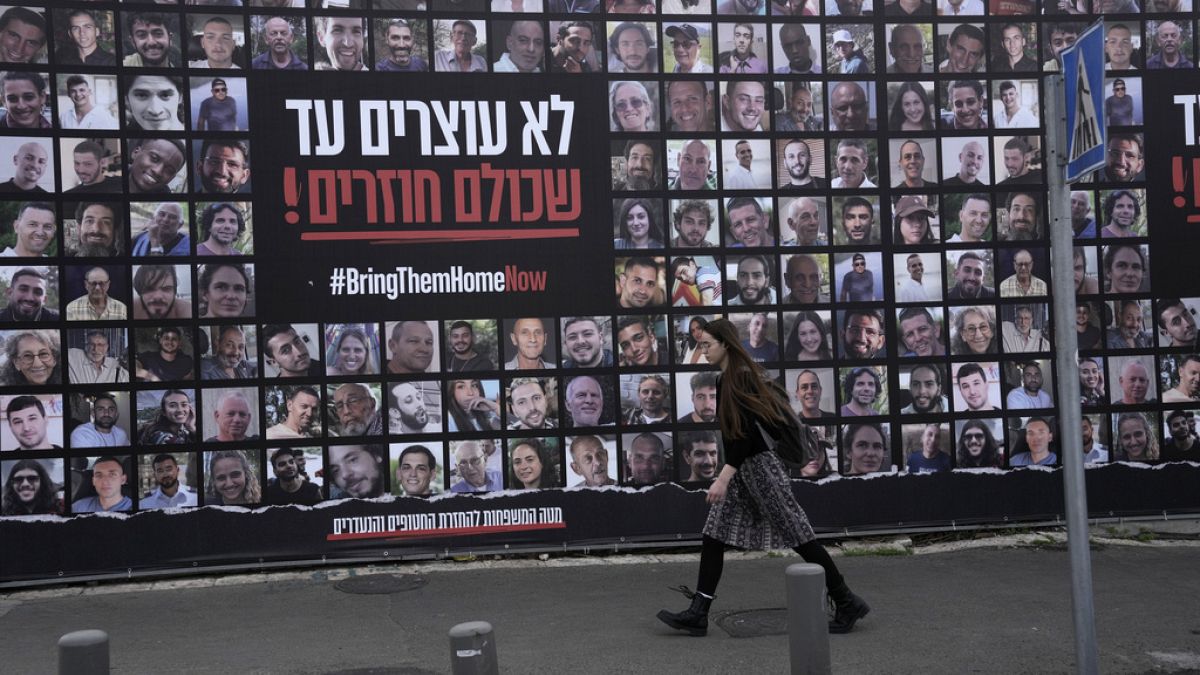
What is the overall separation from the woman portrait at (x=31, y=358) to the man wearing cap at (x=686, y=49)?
4.83 meters

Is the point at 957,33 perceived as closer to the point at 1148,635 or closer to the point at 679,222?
the point at 679,222

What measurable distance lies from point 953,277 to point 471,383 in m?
3.80

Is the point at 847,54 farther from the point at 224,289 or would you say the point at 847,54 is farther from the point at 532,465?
the point at 224,289

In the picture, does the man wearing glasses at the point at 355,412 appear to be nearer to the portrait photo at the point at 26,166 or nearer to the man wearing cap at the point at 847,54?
the portrait photo at the point at 26,166

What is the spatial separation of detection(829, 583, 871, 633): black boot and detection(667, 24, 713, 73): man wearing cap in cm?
406

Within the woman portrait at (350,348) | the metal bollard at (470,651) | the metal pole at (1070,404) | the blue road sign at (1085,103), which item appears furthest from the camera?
the woman portrait at (350,348)

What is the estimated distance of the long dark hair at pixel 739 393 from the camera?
647 cm

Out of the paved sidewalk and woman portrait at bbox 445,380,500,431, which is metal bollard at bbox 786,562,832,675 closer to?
the paved sidewalk

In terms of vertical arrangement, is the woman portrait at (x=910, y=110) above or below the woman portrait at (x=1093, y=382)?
above

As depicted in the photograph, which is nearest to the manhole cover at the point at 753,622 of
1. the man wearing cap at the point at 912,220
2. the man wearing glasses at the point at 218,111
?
the man wearing cap at the point at 912,220

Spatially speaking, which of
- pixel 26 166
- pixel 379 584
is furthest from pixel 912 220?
pixel 26 166

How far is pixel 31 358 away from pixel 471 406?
3.00 metres

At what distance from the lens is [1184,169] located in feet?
29.9

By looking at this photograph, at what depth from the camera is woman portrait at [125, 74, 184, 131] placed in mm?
7918
